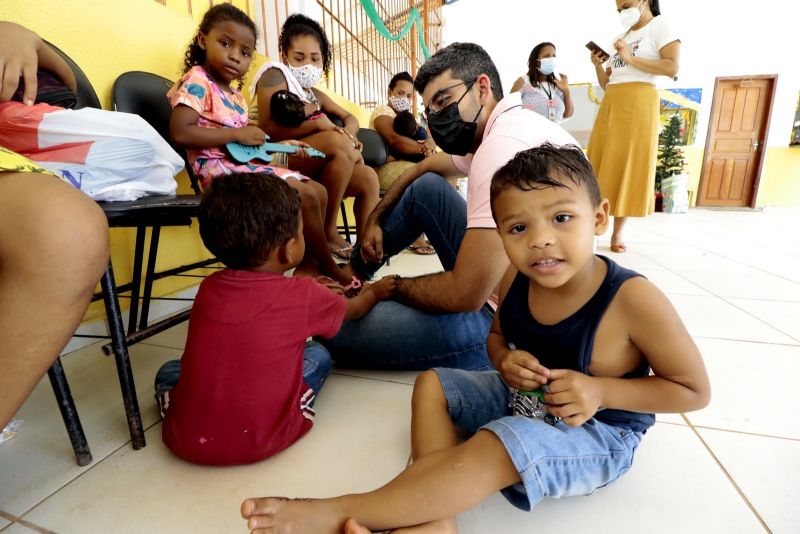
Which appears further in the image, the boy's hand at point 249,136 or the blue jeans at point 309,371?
the boy's hand at point 249,136

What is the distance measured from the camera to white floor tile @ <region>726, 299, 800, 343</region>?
55.4 inches

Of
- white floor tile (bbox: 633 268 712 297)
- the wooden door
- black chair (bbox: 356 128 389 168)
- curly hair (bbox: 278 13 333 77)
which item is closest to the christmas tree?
the wooden door

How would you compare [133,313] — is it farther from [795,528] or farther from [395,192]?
[795,528]

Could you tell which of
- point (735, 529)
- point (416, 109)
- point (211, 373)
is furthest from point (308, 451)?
point (416, 109)

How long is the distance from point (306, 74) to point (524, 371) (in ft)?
5.87

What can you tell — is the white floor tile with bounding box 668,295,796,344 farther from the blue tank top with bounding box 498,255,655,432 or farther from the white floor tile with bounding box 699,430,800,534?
the blue tank top with bounding box 498,255,655,432

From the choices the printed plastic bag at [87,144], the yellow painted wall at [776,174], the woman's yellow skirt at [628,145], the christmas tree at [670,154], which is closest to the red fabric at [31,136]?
the printed plastic bag at [87,144]

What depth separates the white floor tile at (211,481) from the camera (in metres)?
0.65

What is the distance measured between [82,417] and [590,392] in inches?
42.8

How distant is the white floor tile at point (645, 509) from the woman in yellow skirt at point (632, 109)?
2.29 m

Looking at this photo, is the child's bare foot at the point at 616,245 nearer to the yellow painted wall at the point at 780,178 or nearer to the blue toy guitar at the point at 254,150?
the blue toy guitar at the point at 254,150

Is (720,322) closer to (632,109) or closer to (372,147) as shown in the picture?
(632,109)

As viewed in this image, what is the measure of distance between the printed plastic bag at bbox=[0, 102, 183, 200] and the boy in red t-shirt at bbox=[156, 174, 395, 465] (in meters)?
0.25

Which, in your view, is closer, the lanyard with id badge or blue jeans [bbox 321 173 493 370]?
blue jeans [bbox 321 173 493 370]
